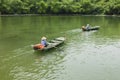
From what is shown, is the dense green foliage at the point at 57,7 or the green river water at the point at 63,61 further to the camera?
the dense green foliage at the point at 57,7

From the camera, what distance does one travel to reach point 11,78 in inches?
934

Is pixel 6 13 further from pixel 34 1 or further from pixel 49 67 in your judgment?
pixel 49 67

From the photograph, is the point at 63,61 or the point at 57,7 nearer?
the point at 63,61

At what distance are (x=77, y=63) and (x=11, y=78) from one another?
8190mm

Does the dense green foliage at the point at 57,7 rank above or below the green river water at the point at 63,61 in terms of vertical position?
above

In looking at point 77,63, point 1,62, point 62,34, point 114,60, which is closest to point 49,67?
point 77,63

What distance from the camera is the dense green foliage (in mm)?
104875

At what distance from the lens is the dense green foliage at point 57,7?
105m

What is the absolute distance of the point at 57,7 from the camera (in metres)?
108

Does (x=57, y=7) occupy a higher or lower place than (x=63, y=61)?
higher

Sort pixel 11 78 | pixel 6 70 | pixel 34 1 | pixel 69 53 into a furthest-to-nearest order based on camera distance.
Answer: pixel 34 1 < pixel 69 53 < pixel 6 70 < pixel 11 78

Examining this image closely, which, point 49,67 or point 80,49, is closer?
point 49,67

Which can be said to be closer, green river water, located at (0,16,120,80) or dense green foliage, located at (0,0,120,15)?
green river water, located at (0,16,120,80)

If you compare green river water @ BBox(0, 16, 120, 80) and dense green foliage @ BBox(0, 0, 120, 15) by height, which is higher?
dense green foliage @ BBox(0, 0, 120, 15)
